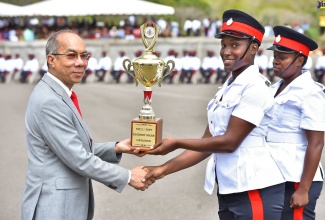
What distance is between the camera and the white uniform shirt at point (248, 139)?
134 inches

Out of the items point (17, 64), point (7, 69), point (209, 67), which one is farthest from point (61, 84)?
point (17, 64)

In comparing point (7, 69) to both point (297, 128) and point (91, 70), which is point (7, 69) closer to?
point (91, 70)

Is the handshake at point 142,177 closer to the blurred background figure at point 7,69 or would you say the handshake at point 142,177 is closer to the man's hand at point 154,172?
the man's hand at point 154,172

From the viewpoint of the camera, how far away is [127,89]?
18.4 m

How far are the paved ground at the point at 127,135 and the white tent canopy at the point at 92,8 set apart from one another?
198 inches

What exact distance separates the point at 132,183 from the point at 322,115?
122 centimetres

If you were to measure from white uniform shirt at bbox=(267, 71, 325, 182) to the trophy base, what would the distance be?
72 cm

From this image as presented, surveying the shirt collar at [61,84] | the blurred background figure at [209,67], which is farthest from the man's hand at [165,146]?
the blurred background figure at [209,67]

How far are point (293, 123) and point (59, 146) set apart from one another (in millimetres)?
1442

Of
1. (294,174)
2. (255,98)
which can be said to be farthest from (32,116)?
(294,174)

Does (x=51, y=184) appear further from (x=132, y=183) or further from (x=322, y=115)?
(x=322, y=115)

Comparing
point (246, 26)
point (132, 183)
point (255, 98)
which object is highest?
point (246, 26)

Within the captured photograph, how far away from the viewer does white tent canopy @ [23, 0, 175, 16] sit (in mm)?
24062

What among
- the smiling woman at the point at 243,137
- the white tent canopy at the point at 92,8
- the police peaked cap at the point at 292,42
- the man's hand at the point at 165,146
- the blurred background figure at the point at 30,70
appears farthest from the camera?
the white tent canopy at the point at 92,8
